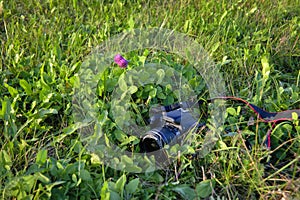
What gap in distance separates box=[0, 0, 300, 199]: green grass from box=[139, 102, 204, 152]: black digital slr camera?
78 millimetres

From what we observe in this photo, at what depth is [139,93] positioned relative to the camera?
1685 millimetres

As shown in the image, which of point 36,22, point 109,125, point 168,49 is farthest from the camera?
point 36,22

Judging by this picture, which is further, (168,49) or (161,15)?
(161,15)

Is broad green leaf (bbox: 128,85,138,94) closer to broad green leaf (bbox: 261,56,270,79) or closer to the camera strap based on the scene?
the camera strap

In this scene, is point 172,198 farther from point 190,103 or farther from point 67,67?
point 67,67

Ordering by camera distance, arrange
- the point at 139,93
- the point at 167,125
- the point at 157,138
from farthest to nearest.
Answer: the point at 139,93
the point at 167,125
the point at 157,138

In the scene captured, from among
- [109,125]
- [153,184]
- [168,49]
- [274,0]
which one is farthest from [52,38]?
[274,0]

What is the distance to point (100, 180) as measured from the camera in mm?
1260

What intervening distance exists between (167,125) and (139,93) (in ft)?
0.75

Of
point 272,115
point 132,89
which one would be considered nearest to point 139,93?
point 132,89

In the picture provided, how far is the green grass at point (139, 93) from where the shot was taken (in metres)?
1.25

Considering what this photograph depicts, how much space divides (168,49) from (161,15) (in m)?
0.48

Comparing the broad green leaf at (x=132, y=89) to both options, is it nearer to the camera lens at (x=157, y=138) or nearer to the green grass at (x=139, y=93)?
the green grass at (x=139, y=93)

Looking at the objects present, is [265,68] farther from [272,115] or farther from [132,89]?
[132,89]
